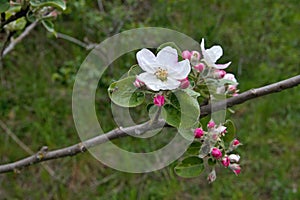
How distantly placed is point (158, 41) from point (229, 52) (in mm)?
409

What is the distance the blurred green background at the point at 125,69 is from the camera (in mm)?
1991

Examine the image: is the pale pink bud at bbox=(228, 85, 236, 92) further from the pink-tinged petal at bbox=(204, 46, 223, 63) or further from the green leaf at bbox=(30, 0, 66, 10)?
the green leaf at bbox=(30, 0, 66, 10)

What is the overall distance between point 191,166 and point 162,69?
9.7 inches

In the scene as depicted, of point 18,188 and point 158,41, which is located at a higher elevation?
point 158,41

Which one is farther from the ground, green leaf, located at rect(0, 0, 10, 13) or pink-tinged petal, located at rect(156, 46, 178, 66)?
green leaf, located at rect(0, 0, 10, 13)

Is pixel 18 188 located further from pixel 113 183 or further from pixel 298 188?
pixel 298 188

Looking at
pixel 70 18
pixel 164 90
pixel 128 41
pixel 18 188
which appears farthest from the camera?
pixel 70 18

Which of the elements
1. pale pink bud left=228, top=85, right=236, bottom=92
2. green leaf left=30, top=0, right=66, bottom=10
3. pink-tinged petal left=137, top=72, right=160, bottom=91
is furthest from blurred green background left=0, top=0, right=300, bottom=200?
pink-tinged petal left=137, top=72, right=160, bottom=91

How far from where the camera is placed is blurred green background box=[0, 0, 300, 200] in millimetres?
1991

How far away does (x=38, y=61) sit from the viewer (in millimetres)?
2326

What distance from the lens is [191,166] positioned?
2.82ft

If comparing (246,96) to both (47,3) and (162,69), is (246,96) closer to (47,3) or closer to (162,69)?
(162,69)

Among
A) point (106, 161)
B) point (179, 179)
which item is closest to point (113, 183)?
point (106, 161)

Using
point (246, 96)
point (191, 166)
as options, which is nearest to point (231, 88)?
point (246, 96)
